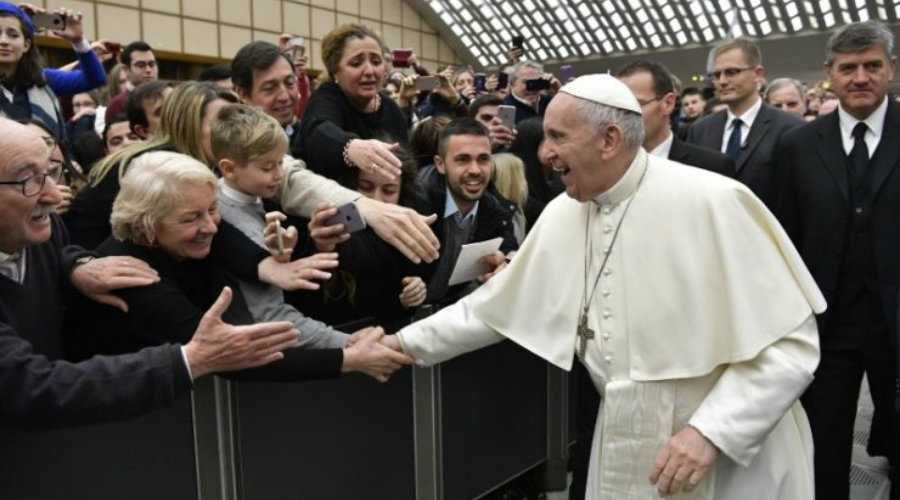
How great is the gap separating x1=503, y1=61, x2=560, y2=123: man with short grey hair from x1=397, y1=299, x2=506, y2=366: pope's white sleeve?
3.07 meters

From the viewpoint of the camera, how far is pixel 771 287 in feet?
6.16

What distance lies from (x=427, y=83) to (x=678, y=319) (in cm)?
318

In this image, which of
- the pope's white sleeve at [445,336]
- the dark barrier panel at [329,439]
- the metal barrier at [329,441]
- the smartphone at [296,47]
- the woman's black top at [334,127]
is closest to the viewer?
the metal barrier at [329,441]

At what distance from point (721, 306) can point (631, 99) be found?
0.59 meters

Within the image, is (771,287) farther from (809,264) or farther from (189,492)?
(189,492)

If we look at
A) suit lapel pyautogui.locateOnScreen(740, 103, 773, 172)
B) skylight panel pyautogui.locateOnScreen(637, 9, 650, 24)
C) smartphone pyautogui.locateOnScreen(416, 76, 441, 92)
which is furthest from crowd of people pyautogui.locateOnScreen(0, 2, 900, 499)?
skylight panel pyautogui.locateOnScreen(637, 9, 650, 24)

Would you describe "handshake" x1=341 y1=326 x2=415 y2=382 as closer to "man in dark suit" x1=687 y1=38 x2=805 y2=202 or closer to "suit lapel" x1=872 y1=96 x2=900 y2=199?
"suit lapel" x1=872 y1=96 x2=900 y2=199

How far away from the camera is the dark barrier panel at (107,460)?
1619 millimetres

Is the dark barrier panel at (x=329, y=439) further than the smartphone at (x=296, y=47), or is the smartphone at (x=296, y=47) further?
the smartphone at (x=296, y=47)

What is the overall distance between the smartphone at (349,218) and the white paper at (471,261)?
0.58 meters

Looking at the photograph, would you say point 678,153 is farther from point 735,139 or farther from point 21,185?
point 21,185

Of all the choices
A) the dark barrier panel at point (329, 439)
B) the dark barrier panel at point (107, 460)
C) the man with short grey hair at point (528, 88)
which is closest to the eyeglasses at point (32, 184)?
the dark barrier panel at point (107, 460)

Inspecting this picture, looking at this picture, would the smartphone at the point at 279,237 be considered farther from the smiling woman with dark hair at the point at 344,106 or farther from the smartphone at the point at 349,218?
the smiling woman with dark hair at the point at 344,106

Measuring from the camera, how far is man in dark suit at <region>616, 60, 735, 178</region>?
3346 mm
